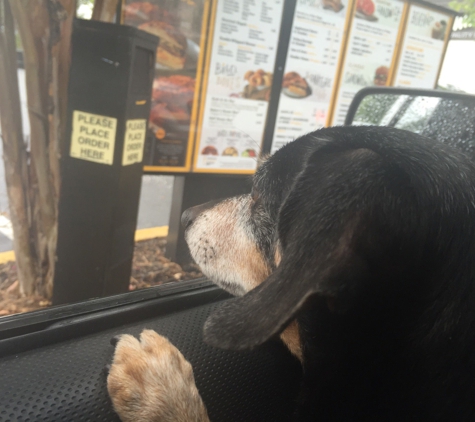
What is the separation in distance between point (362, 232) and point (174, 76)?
1531mm

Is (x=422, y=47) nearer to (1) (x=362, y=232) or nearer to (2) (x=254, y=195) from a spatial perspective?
(2) (x=254, y=195)

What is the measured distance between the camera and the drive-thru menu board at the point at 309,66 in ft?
7.78

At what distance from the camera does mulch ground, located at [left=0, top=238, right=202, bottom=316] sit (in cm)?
173

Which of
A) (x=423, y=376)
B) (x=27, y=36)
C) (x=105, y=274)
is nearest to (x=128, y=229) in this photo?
(x=105, y=274)

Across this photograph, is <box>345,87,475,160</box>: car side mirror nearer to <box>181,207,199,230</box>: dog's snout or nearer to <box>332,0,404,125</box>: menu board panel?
<box>332,0,404,125</box>: menu board panel

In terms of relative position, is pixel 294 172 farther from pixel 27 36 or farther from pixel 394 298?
pixel 27 36

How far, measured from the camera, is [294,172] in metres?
1.00

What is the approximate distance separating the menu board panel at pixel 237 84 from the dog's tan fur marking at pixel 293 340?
1306mm

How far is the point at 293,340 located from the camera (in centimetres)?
107

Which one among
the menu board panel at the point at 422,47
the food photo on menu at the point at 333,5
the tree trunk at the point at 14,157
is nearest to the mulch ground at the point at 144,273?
the tree trunk at the point at 14,157

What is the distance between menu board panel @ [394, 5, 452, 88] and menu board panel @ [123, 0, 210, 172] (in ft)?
5.29

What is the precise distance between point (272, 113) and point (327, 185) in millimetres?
1748

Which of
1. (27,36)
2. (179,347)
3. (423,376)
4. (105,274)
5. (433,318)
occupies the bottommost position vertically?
(105,274)

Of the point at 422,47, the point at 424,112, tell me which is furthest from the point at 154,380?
the point at 422,47
